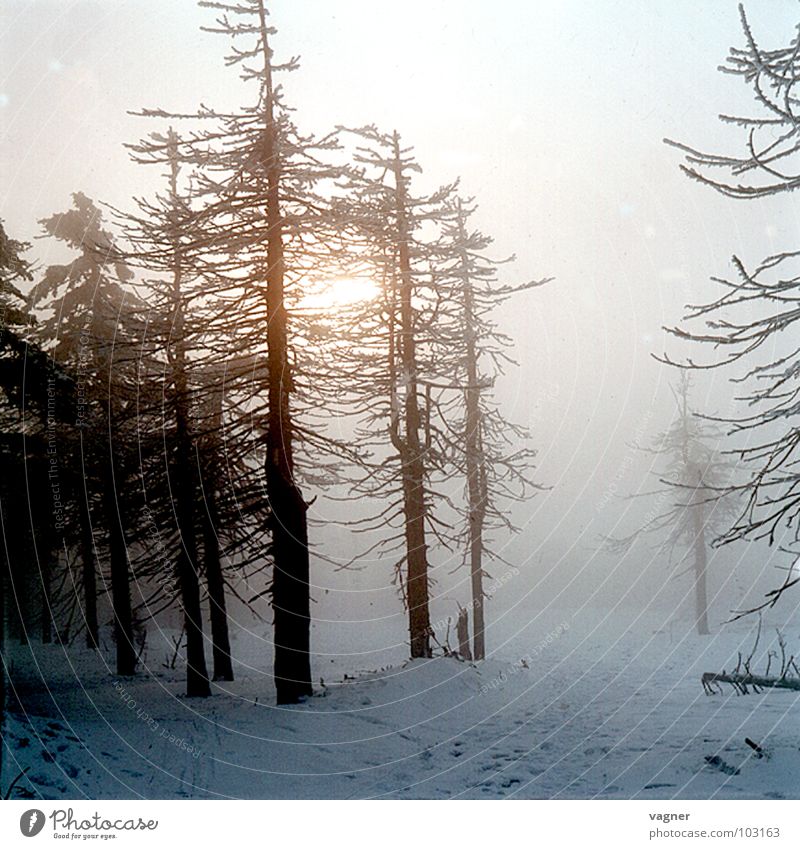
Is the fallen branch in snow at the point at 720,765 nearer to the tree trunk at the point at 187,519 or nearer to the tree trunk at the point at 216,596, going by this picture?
the tree trunk at the point at 187,519

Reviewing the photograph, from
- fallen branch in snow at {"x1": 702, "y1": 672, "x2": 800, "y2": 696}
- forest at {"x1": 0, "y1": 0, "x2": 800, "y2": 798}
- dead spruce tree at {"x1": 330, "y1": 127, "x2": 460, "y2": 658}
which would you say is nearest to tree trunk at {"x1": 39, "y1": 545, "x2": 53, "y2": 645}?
forest at {"x1": 0, "y1": 0, "x2": 800, "y2": 798}

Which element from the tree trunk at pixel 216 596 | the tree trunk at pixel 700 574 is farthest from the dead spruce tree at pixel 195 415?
the tree trunk at pixel 700 574

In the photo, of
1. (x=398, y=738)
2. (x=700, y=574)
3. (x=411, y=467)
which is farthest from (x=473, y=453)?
(x=700, y=574)

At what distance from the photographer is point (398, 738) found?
8.25m

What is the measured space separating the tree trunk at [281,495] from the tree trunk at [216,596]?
2.53 metres

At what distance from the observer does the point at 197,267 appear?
9.39 meters

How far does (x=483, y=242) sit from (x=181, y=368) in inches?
275

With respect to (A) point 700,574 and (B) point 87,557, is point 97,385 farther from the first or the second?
(A) point 700,574

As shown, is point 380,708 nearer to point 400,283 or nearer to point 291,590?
→ point 291,590

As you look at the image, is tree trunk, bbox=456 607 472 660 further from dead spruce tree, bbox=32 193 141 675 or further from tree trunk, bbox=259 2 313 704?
dead spruce tree, bbox=32 193 141 675

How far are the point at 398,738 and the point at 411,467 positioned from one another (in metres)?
5.75

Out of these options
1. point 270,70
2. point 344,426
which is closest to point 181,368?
point 344,426

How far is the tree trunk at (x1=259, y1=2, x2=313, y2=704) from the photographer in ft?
31.2

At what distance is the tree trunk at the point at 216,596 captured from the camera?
467 inches
